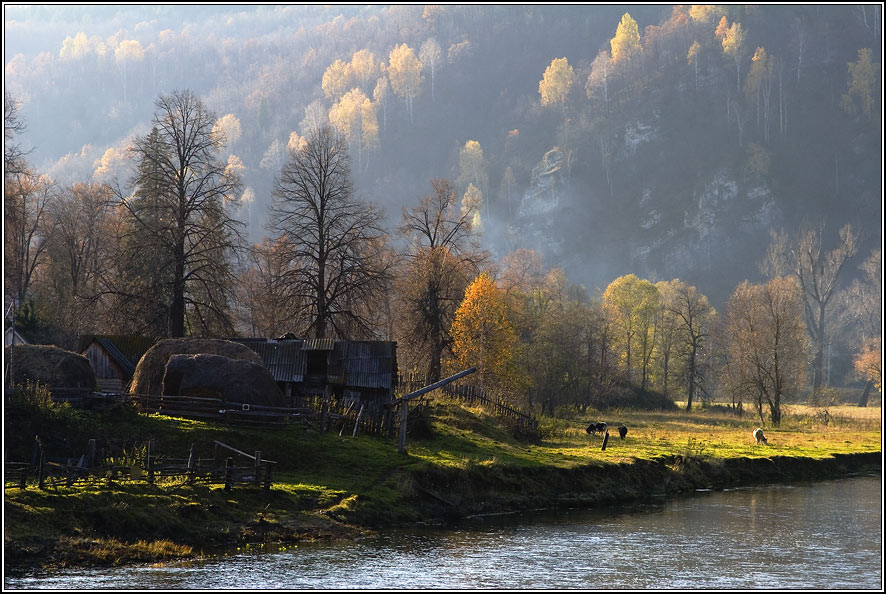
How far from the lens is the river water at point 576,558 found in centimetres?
2264

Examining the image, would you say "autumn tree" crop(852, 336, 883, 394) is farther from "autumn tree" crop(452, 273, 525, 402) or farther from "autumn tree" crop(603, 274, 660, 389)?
"autumn tree" crop(452, 273, 525, 402)

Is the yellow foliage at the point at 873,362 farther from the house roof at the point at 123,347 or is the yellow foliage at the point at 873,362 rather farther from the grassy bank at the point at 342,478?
the house roof at the point at 123,347

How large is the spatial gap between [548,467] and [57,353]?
22.2m

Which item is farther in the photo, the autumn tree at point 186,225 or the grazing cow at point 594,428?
the autumn tree at point 186,225

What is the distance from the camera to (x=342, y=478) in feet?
110

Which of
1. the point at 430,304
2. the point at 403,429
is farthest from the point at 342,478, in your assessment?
the point at 430,304

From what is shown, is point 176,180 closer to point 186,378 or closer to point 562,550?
point 186,378

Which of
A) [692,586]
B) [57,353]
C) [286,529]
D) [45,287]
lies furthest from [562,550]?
[45,287]

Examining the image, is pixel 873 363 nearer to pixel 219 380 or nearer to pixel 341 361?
pixel 341 361

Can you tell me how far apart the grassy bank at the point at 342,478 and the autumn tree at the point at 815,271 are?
67.1 meters

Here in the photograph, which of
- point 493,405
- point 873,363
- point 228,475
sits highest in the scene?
point 873,363

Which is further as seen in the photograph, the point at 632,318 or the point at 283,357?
the point at 632,318

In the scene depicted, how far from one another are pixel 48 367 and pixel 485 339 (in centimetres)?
3386

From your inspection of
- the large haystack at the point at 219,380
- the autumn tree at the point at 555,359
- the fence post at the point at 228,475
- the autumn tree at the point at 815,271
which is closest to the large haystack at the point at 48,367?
the large haystack at the point at 219,380
